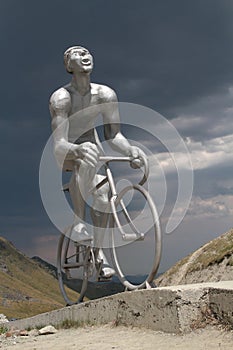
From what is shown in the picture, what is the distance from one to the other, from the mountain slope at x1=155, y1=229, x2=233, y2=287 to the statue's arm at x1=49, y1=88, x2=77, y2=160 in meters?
10.9

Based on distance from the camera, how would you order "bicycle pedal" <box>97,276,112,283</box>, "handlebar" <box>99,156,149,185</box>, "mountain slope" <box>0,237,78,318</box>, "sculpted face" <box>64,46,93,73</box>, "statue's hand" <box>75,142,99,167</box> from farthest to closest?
"mountain slope" <box>0,237,78,318</box>, "sculpted face" <box>64,46,93,73</box>, "bicycle pedal" <box>97,276,112,283</box>, "handlebar" <box>99,156,149,185</box>, "statue's hand" <box>75,142,99,167</box>

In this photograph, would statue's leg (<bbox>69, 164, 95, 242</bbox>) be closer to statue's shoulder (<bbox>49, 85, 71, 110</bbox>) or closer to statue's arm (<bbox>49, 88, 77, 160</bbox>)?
statue's arm (<bbox>49, 88, 77, 160</bbox>)

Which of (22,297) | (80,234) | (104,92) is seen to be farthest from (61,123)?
(22,297)

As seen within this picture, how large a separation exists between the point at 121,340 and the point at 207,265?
14486 millimetres

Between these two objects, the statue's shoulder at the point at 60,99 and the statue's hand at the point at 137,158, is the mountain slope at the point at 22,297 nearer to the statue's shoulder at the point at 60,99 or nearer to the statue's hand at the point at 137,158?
the statue's shoulder at the point at 60,99

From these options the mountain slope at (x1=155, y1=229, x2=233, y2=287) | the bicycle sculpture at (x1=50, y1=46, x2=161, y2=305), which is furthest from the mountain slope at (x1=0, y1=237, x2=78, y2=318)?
the bicycle sculpture at (x1=50, y1=46, x2=161, y2=305)

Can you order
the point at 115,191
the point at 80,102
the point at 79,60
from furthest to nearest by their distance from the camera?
the point at 80,102
the point at 79,60
the point at 115,191

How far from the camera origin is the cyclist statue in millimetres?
10711

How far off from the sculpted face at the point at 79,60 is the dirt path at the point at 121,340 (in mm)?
5368

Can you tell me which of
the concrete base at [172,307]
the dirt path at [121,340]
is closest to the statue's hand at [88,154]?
the concrete base at [172,307]

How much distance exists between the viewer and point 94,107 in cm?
1164

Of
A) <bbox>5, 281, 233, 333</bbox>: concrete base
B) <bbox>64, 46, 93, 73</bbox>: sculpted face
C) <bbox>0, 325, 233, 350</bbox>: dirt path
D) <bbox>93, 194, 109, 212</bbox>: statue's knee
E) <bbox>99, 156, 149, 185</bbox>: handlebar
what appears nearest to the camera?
<bbox>0, 325, 233, 350</bbox>: dirt path

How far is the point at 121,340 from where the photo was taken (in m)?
7.56

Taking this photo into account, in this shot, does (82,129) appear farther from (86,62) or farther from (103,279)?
(103,279)
